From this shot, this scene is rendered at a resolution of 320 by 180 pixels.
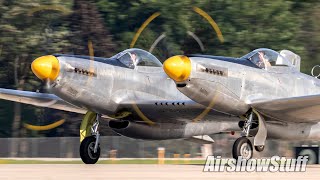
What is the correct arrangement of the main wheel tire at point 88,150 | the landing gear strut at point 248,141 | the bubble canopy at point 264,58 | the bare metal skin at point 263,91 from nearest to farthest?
the bare metal skin at point 263,91 < the landing gear strut at point 248,141 < the bubble canopy at point 264,58 < the main wheel tire at point 88,150

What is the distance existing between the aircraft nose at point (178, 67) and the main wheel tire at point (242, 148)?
231 centimetres

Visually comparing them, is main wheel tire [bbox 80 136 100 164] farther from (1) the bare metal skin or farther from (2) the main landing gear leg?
(2) the main landing gear leg

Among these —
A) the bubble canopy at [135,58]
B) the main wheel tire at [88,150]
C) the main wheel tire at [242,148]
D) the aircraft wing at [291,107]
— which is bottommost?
the main wheel tire at [88,150]

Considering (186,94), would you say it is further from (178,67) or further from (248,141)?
(248,141)

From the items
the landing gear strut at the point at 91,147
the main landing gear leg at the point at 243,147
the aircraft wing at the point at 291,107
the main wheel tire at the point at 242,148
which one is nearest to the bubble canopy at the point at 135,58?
the landing gear strut at the point at 91,147

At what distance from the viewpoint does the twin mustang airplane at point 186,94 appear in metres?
24.4

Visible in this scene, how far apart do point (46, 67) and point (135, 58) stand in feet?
10.7

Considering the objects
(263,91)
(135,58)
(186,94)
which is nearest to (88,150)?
(135,58)

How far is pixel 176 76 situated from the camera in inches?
926

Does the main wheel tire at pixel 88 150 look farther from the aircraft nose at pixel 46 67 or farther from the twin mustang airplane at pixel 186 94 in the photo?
the aircraft nose at pixel 46 67

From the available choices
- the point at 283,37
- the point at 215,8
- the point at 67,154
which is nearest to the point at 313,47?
the point at 283,37

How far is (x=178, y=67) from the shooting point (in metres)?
23.4

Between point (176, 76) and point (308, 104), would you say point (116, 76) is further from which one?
point (308, 104)

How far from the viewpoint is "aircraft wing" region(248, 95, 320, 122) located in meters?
24.5
